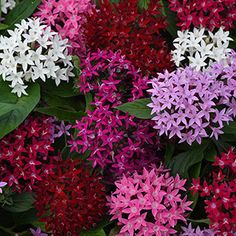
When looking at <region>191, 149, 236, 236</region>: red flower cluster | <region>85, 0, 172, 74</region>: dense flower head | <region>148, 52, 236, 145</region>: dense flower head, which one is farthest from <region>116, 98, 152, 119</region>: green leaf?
<region>191, 149, 236, 236</region>: red flower cluster

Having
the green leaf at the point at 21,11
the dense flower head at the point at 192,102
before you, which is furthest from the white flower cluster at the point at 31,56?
the dense flower head at the point at 192,102

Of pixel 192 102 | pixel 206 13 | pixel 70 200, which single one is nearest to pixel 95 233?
pixel 70 200

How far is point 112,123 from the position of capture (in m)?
1.72

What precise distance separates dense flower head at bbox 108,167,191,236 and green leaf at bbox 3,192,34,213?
27 centimetres

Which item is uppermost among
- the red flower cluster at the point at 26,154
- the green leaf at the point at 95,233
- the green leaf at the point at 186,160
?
the red flower cluster at the point at 26,154

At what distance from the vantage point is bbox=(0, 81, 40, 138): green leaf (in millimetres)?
1717

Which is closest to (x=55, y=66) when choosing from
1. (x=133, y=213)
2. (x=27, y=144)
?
(x=27, y=144)

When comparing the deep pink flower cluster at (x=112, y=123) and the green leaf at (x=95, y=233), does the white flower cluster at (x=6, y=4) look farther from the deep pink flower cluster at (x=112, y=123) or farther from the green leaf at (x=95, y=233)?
the green leaf at (x=95, y=233)

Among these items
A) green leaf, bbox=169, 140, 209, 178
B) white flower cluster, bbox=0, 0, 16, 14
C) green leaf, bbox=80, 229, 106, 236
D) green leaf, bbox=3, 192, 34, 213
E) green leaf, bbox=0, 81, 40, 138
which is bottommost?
green leaf, bbox=80, 229, 106, 236

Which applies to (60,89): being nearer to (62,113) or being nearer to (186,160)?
(62,113)

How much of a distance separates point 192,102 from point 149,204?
0.31m

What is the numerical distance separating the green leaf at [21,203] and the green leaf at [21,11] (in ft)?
1.94

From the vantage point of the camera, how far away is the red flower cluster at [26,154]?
1.75 meters

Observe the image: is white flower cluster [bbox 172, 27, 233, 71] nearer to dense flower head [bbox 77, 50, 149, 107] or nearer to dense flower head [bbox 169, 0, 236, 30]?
dense flower head [bbox 169, 0, 236, 30]
